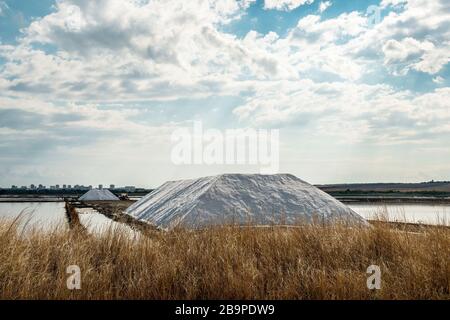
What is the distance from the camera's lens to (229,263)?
6.83 meters

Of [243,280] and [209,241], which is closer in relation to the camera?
[243,280]

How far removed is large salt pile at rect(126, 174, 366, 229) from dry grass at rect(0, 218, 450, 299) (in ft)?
21.8

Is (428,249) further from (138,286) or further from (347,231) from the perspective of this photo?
(138,286)

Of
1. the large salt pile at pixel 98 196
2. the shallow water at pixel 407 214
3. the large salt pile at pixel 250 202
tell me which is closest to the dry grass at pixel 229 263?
the shallow water at pixel 407 214

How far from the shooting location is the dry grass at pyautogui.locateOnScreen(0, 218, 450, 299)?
19.6 ft

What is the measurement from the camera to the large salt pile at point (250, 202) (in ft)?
51.1

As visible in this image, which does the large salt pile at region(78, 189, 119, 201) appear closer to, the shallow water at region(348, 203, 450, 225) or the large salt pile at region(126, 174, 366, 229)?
the shallow water at region(348, 203, 450, 225)

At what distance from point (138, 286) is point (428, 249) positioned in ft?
14.6

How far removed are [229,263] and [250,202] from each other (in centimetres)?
999

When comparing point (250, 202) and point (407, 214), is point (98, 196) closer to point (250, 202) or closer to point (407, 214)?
point (407, 214)
